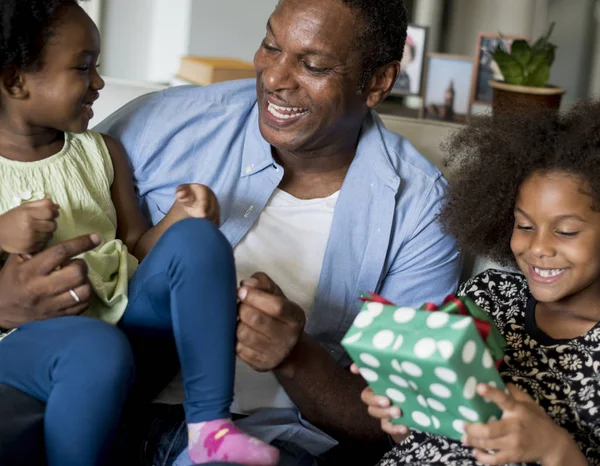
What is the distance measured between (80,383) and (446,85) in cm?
222

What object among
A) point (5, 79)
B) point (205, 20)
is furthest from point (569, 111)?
point (205, 20)

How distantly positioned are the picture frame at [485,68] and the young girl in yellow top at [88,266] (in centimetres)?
179

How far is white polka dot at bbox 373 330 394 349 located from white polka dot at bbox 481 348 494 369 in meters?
0.12

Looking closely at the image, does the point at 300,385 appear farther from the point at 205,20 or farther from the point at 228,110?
the point at 205,20

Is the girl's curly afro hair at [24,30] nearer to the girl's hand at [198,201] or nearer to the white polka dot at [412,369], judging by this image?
the girl's hand at [198,201]

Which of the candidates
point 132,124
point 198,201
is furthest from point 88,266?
point 132,124

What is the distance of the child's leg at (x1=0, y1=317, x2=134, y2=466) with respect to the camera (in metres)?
1.38

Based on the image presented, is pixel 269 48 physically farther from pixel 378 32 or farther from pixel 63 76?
pixel 63 76

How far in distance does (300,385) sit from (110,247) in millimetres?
435

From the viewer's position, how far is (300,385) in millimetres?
1708

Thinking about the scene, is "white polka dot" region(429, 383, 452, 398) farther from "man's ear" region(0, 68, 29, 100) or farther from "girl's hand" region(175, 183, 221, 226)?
"man's ear" region(0, 68, 29, 100)

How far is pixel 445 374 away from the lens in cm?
118

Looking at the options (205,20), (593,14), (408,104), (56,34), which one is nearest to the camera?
→ (56,34)

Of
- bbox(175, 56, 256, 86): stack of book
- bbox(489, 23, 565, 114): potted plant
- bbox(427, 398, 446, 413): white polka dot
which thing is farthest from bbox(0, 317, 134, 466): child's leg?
bbox(489, 23, 565, 114): potted plant
